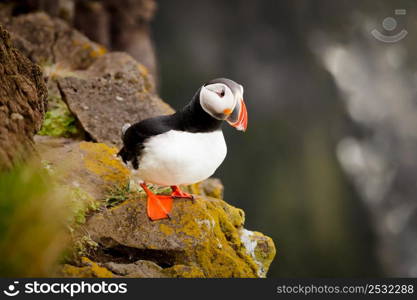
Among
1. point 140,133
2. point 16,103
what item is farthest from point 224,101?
point 16,103

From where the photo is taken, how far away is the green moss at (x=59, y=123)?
Result: 12.1 ft

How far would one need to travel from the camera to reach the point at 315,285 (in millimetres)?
2055

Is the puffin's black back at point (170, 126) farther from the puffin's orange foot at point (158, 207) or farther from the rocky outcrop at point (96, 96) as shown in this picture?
the rocky outcrop at point (96, 96)

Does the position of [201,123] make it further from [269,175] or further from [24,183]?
[269,175]

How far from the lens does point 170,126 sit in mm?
2361

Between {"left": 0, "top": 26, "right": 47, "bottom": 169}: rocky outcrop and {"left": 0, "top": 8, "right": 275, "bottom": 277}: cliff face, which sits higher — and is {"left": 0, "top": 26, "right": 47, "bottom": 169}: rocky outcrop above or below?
above

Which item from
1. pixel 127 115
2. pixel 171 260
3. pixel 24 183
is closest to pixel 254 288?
pixel 171 260

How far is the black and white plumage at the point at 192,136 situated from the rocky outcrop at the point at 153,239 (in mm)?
230

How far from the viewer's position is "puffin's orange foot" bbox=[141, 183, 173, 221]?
244 cm

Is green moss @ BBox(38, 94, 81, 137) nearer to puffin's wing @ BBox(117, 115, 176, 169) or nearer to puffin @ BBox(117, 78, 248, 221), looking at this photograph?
puffin's wing @ BBox(117, 115, 176, 169)

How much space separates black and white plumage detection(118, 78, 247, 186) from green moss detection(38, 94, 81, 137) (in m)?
1.46

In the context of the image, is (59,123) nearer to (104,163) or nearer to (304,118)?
(104,163)

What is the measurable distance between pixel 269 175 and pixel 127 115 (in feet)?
12.8

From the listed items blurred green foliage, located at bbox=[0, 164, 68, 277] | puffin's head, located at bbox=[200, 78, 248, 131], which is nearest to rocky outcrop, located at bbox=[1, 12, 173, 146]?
puffin's head, located at bbox=[200, 78, 248, 131]
